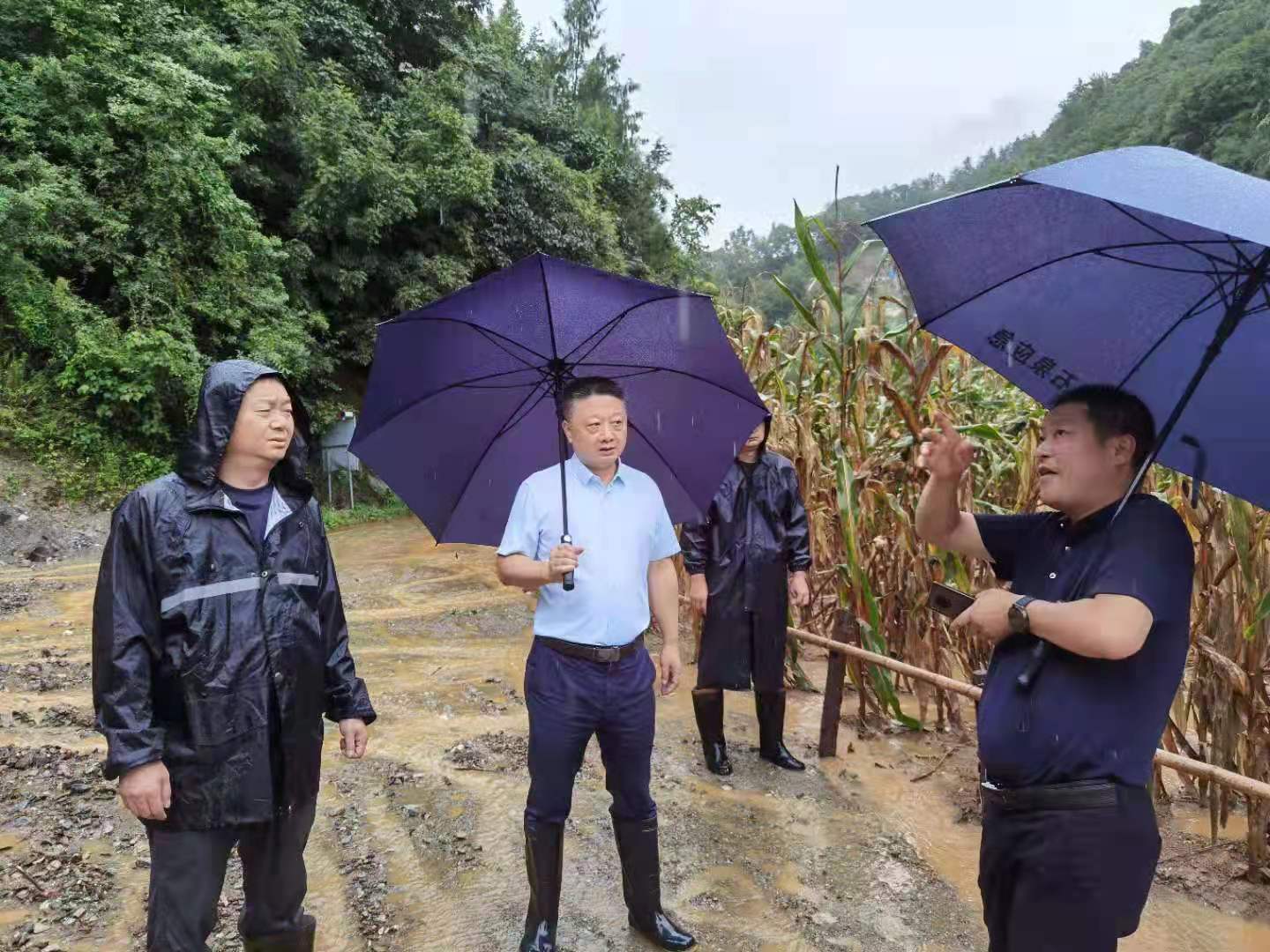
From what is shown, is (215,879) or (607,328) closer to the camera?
(215,879)

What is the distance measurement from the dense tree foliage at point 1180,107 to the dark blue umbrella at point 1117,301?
406 centimetres

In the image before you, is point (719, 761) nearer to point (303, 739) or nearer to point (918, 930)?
point (918, 930)

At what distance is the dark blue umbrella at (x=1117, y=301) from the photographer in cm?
150

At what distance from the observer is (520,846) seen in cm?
312

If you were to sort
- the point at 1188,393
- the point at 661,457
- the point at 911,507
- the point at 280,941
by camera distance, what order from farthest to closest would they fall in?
the point at 911,507 < the point at 661,457 < the point at 280,941 < the point at 1188,393

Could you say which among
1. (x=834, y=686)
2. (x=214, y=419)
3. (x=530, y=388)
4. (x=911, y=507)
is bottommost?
(x=834, y=686)

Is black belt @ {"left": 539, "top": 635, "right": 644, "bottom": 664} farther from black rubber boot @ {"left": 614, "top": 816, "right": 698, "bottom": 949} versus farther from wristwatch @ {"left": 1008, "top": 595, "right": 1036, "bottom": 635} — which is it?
wristwatch @ {"left": 1008, "top": 595, "right": 1036, "bottom": 635}

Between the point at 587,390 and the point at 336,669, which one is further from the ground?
the point at 587,390

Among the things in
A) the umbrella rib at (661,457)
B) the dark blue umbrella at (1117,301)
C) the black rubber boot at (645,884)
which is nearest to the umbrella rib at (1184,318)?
the dark blue umbrella at (1117,301)

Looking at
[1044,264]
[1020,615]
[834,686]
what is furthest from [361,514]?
[1020,615]

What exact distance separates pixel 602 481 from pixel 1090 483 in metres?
1.19

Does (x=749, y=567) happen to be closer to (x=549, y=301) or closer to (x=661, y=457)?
(x=661, y=457)

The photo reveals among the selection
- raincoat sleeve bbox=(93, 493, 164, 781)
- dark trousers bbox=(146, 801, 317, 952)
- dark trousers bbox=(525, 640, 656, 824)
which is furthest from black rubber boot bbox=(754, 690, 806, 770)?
raincoat sleeve bbox=(93, 493, 164, 781)

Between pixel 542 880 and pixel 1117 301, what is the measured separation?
2025 mm
